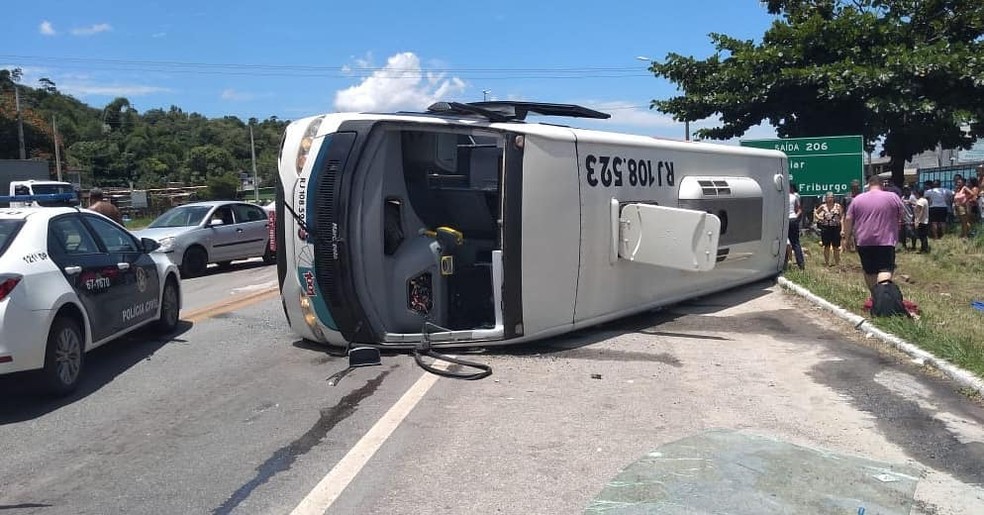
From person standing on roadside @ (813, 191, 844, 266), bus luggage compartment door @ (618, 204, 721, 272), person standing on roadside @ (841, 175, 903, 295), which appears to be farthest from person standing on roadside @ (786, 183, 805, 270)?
bus luggage compartment door @ (618, 204, 721, 272)

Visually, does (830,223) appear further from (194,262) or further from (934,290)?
(194,262)

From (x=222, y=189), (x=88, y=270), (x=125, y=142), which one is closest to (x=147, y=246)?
(x=88, y=270)

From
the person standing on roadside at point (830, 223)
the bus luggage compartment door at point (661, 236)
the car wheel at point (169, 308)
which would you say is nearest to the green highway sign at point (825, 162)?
the person standing on roadside at point (830, 223)

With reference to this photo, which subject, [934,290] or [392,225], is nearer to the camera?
[392,225]

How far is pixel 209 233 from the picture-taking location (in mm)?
16438

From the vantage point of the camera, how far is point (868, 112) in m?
22.4

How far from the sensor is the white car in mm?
5879

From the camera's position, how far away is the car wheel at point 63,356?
614cm

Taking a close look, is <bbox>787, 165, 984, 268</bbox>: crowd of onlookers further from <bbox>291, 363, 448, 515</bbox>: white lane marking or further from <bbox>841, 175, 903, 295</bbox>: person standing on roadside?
<bbox>291, 363, 448, 515</bbox>: white lane marking

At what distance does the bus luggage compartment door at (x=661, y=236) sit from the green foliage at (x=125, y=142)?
2519 inches

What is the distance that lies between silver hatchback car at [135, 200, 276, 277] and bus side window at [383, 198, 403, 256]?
29.0ft

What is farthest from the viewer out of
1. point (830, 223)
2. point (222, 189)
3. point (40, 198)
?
→ point (222, 189)

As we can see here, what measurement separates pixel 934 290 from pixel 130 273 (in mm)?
12162

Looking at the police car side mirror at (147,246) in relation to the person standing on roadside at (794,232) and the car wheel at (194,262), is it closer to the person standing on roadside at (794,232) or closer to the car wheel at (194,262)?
the car wheel at (194,262)
